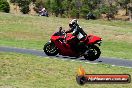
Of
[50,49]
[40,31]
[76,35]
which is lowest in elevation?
[40,31]

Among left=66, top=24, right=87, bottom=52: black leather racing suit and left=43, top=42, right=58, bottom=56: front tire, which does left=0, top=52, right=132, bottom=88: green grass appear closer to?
left=43, top=42, right=58, bottom=56: front tire

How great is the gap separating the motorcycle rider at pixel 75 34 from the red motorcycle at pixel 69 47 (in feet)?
0.52

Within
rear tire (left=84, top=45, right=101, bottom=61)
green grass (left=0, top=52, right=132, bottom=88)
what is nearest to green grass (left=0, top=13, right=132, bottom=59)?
rear tire (left=84, top=45, right=101, bottom=61)

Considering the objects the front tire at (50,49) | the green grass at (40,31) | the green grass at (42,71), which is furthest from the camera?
the green grass at (40,31)

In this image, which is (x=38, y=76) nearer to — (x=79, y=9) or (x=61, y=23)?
(x=61, y=23)

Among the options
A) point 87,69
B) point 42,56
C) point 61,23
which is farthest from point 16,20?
point 87,69

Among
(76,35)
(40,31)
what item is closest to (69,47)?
(76,35)

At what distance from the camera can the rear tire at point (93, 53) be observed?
19.6m

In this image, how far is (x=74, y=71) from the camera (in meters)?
17.5

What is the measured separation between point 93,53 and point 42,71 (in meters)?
3.90

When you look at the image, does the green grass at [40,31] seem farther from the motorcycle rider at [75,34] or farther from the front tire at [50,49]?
the motorcycle rider at [75,34]

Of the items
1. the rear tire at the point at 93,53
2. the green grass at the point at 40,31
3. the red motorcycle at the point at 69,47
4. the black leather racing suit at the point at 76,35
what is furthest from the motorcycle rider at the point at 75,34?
the green grass at the point at 40,31

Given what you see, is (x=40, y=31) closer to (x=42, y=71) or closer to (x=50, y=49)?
(x=50, y=49)

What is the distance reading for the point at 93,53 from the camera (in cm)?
1998
